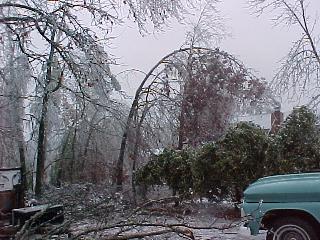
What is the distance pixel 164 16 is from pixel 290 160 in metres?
5.12

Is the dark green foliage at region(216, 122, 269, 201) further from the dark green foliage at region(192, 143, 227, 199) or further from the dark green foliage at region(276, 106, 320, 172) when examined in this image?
the dark green foliage at region(276, 106, 320, 172)

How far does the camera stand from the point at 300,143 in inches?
534

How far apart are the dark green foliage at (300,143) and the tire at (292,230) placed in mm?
5190

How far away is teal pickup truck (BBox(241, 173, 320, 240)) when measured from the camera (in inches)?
315

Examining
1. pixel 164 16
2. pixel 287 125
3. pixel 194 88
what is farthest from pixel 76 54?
pixel 194 88

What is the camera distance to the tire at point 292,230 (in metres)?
8.02

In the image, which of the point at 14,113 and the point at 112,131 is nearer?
the point at 14,113

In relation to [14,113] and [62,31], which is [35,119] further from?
[62,31]

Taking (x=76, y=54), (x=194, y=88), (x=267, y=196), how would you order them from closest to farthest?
1. (x=267, y=196)
2. (x=76, y=54)
3. (x=194, y=88)

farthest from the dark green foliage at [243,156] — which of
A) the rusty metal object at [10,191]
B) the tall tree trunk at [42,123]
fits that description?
the rusty metal object at [10,191]

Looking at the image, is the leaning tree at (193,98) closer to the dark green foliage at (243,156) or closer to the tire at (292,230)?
the dark green foliage at (243,156)

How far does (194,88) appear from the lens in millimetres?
23438

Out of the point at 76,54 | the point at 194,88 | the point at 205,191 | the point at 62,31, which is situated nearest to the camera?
the point at 62,31

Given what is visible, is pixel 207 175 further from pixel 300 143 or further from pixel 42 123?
pixel 42 123
